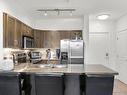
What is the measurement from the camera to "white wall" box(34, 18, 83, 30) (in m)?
6.66

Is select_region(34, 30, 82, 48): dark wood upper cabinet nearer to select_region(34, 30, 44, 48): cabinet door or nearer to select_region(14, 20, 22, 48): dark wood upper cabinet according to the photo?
select_region(34, 30, 44, 48): cabinet door

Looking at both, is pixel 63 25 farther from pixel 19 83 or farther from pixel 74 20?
pixel 19 83

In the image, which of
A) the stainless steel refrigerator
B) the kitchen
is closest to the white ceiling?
the kitchen

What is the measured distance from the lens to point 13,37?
14.2ft

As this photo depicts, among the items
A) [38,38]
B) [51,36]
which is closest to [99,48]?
[51,36]

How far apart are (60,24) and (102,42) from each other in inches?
89.4

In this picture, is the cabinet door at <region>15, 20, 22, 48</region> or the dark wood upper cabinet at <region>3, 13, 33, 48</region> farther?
the cabinet door at <region>15, 20, 22, 48</region>

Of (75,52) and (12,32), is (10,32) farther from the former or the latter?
(75,52)

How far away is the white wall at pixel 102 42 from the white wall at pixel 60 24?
1215 mm

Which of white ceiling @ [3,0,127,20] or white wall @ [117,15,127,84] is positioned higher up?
white ceiling @ [3,0,127,20]

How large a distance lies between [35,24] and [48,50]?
1.20m

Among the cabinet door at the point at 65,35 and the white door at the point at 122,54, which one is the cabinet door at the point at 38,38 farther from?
the white door at the point at 122,54

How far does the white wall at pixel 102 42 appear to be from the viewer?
7.67 metres

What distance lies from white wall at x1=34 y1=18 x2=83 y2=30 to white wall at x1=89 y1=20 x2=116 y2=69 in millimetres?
1215
